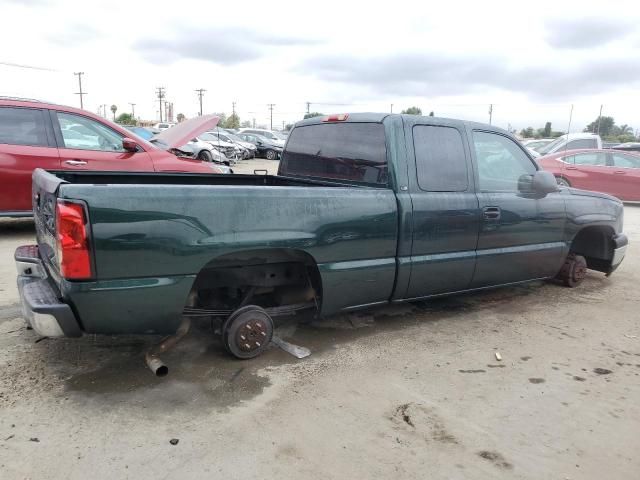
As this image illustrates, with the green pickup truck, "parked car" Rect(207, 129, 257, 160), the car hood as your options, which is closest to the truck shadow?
the green pickup truck

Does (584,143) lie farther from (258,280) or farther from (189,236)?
(189,236)

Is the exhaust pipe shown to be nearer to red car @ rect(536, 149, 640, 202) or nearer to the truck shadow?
the truck shadow

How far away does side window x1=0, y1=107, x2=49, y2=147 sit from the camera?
19.9ft

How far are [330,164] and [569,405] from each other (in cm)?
246

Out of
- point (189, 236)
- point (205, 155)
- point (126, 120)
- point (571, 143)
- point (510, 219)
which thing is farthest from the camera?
point (126, 120)

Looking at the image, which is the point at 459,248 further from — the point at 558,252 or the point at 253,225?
the point at 253,225

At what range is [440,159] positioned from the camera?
13.0ft

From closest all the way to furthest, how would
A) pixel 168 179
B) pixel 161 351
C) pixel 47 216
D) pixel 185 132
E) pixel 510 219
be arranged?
pixel 47 216 → pixel 161 351 → pixel 510 219 → pixel 168 179 → pixel 185 132

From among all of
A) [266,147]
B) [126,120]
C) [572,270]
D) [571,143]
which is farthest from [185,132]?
[126,120]

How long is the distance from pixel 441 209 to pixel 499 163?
0.97 metres

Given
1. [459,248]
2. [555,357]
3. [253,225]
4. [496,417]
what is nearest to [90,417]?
[253,225]

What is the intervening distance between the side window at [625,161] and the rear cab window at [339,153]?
10788 millimetres

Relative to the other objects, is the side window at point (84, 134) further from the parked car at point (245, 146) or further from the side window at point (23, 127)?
the parked car at point (245, 146)

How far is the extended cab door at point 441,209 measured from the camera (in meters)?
3.79
